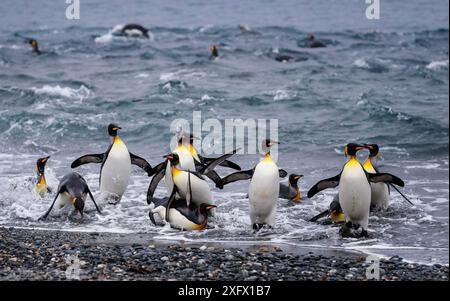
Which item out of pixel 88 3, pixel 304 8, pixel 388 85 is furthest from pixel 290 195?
pixel 88 3

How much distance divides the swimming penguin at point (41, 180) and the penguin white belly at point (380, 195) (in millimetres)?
3975

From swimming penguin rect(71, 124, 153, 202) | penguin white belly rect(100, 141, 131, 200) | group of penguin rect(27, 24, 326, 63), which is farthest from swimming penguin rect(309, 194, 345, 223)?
group of penguin rect(27, 24, 326, 63)

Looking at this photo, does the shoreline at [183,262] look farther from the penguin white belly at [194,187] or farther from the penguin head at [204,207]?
the penguin white belly at [194,187]

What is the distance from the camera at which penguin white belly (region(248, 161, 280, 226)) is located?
8602 millimetres

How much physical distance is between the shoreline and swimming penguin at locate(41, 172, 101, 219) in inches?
36.2

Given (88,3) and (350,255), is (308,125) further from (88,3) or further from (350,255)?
(88,3)

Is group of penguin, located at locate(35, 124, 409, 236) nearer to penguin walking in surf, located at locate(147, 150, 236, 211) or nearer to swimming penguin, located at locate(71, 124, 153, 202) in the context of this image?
penguin walking in surf, located at locate(147, 150, 236, 211)

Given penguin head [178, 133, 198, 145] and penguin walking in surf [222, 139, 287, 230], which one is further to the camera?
penguin head [178, 133, 198, 145]

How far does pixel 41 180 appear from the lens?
32.6ft

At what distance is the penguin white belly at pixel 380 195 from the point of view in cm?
928

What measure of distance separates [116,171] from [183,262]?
3.11 meters

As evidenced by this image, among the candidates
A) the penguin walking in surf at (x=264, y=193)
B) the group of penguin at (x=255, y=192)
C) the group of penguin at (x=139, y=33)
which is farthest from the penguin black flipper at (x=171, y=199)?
the group of penguin at (x=139, y=33)

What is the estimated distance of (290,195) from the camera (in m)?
9.88
